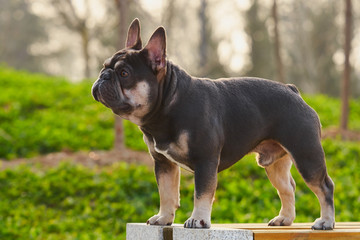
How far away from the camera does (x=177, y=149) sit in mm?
3715

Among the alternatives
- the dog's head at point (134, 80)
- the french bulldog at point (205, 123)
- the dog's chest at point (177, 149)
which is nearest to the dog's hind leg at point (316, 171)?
the french bulldog at point (205, 123)

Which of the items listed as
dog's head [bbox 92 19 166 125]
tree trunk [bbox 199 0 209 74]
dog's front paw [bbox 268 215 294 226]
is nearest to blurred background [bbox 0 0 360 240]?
dog's front paw [bbox 268 215 294 226]

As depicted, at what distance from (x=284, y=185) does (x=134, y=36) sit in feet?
5.99

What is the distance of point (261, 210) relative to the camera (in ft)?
27.1

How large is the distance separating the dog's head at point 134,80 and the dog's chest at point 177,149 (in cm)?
26

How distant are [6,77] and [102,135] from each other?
5122 millimetres

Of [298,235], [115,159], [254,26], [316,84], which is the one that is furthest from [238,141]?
[316,84]

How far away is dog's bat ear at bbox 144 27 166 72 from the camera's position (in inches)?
143

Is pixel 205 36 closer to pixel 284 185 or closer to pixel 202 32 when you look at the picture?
pixel 202 32

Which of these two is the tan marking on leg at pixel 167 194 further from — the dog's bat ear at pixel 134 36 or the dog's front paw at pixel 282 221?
the dog's bat ear at pixel 134 36

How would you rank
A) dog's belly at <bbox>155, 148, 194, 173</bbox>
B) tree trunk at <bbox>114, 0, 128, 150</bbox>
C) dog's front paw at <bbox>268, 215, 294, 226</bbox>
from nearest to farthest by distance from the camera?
dog's belly at <bbox>155, 148, 194, 173</bbox>
dog's front paw at <bbox>268, 215, 294, 226</bbox>
tree trunk at <bbox>114, 0, 128, 150</bbox>

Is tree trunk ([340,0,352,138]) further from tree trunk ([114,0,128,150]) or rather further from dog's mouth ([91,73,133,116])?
dog's mouth ([91,73,133,116])

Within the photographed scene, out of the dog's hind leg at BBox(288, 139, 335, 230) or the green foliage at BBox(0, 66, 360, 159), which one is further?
the green foliage at BBox(0, 66, 360, 159)

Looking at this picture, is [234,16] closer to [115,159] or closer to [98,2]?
[98,2]
